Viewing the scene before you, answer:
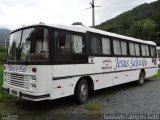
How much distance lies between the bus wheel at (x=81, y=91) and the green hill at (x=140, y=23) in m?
57.4

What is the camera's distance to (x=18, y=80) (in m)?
8.05

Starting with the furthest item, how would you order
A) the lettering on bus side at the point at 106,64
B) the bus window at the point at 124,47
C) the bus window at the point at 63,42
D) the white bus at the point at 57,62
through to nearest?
the bus window at the point at 124,47 → the lettering on bus side at the point at 106,64 → the bus window at the point at 63,42 → the white bus at the point at 57,62

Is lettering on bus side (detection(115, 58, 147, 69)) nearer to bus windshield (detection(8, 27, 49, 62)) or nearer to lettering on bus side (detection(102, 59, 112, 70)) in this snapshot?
lettering on bus side (detection(102, 59, 112, 70))

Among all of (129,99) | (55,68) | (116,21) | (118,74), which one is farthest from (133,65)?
(116,21)

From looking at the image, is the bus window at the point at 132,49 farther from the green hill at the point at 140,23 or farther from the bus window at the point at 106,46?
the green hill at the point at 140,23

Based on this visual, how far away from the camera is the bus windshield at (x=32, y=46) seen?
768 cm

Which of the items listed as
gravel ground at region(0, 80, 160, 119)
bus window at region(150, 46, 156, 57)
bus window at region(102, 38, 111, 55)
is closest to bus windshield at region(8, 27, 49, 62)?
gravel ground at region(0, 80, 160, 119)

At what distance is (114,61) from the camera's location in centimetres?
1173

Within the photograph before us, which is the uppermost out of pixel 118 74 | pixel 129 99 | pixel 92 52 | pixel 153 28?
pixel 153 28

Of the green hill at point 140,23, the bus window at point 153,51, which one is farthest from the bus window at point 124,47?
the green hill at point 140,23

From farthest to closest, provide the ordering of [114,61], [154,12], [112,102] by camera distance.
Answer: [154,12] → [114,61] → [112,102]

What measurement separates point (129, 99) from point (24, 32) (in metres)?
5.12

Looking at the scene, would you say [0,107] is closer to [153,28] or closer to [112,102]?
[112,102]

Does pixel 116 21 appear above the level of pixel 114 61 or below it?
above
